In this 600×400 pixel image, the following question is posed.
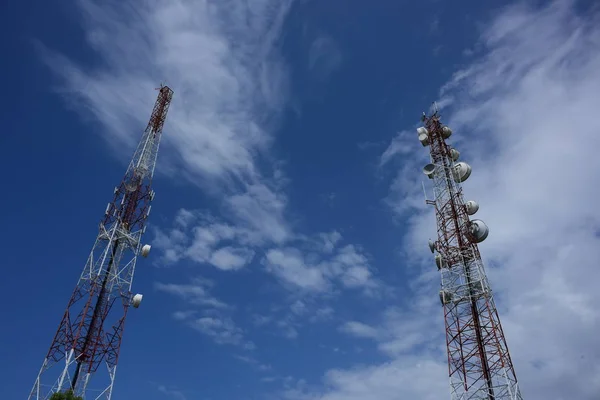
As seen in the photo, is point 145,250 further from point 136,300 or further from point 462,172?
point 462,172

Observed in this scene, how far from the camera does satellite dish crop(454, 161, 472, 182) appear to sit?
1890 inches

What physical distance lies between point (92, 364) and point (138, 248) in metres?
12.8

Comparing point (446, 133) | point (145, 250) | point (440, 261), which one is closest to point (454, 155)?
point (446, 133)

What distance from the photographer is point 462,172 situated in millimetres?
48000

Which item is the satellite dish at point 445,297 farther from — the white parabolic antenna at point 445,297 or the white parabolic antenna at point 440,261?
the white parabolic antenna at point 440,261

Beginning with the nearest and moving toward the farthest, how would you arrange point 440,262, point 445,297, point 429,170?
point 445,297 → point 440,262 → point 429,170

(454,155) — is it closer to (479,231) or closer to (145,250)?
(479,231)

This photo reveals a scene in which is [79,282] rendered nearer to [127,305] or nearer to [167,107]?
[127,305]

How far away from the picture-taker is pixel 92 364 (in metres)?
41.8

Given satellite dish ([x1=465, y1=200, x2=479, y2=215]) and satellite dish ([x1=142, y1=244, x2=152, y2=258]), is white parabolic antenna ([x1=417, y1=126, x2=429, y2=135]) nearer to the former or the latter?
satellite dish ([x1=465, y1=200, x2=479, y2=215])

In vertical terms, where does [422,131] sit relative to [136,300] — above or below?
above

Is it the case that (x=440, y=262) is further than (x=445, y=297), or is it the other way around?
(x=440, y=262)

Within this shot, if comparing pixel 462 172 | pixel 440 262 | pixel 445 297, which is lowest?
pixel 445 297

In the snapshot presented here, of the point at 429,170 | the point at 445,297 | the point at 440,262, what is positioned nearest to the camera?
Answer: the point at 445,297
